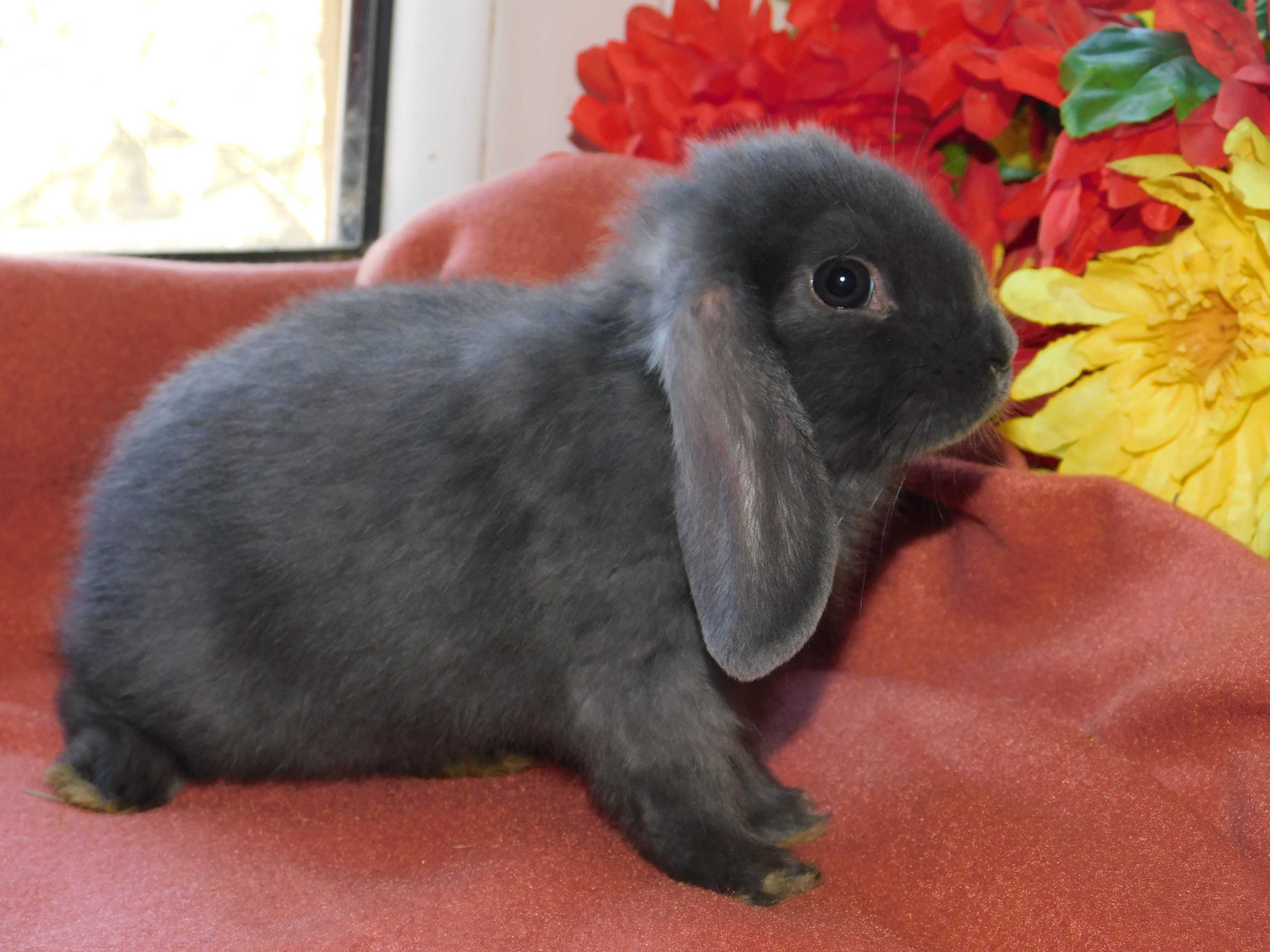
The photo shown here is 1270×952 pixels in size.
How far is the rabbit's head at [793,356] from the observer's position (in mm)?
890

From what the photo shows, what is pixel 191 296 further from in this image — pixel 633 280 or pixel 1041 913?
pixel 1041 913

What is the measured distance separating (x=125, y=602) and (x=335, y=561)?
21cm

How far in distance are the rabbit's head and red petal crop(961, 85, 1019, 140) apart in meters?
0.34

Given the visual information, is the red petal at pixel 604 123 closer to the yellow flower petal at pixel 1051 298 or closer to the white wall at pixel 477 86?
the white wall at pixel 477 86

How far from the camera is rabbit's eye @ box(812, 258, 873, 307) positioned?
0.94 meters

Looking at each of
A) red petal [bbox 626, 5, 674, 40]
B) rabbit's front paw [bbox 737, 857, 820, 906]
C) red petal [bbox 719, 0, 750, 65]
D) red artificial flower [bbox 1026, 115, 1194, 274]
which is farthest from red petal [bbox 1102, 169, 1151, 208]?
rabbit's front paw [bbox 737, 857, 820, 906]

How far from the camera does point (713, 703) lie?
100cm

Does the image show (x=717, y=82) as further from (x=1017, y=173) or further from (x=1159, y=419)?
(x=1159, y=419)

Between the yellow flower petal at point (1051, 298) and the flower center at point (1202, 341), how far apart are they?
6cm

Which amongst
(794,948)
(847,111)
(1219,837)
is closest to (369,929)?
(794,948)

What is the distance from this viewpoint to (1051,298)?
1243 mm

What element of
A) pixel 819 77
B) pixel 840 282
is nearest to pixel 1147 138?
pixel 819 77

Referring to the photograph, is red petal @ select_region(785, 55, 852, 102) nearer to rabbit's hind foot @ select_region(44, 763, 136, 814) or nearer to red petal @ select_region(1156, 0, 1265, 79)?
red petal @ select_region(1156, 0, 1265, 79)

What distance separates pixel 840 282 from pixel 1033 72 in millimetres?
459
